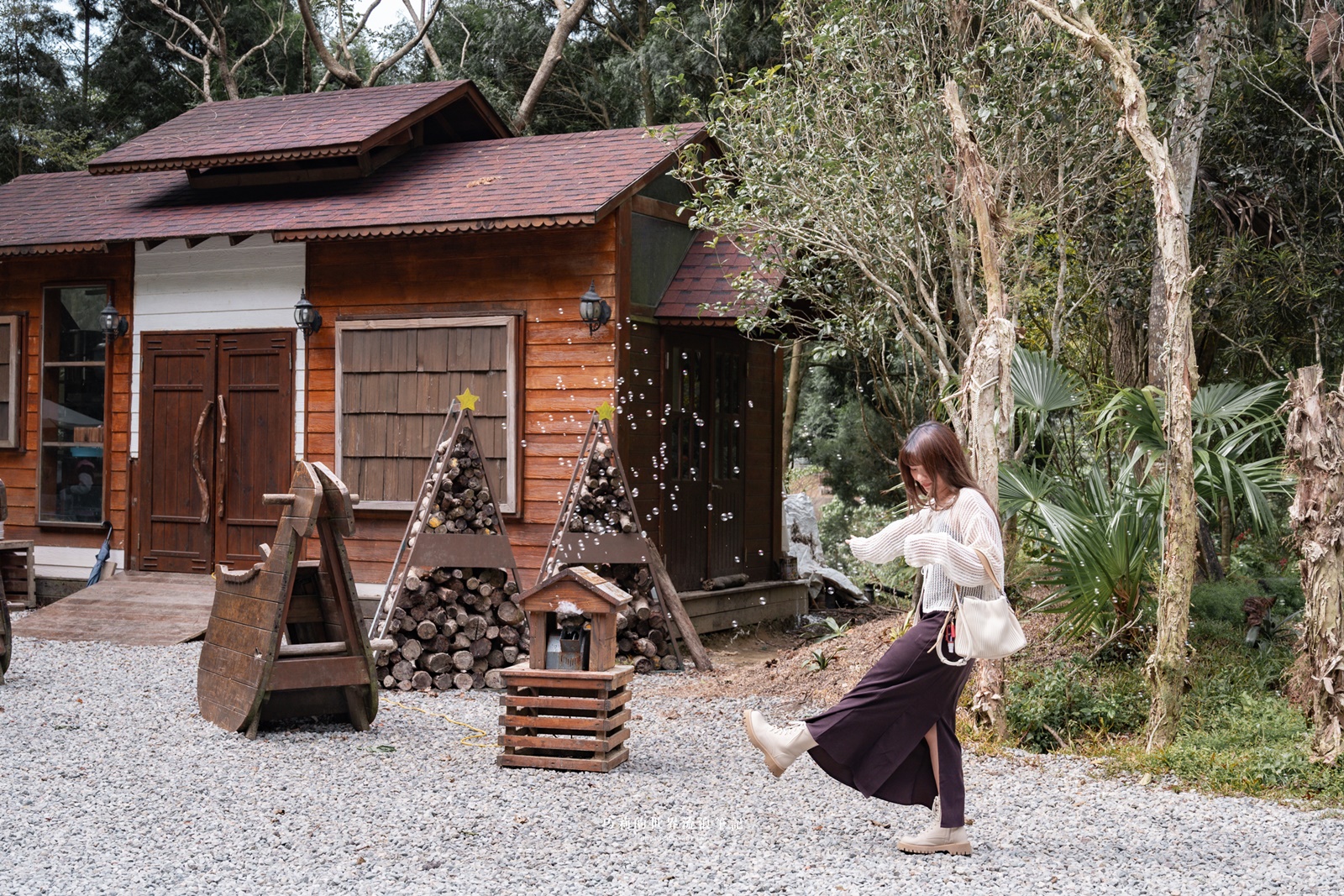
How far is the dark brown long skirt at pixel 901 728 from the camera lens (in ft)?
14.6

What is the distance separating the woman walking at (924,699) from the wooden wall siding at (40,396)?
8.47 metres

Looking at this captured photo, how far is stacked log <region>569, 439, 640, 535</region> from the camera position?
867cm

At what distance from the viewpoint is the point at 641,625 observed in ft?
29.2

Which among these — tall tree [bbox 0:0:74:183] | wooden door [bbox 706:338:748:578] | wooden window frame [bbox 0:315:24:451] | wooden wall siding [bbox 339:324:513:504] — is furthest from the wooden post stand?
tall tree [bbox 0:0:74:183]

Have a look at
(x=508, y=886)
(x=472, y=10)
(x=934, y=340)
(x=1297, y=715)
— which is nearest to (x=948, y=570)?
(x=508, y=886)

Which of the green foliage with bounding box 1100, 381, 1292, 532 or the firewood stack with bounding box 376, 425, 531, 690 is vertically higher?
the green foliage with bounding box 1100, 381, 1292, 532

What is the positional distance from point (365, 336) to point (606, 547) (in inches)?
117

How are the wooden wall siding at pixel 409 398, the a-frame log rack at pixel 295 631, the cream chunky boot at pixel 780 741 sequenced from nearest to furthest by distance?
the cream chunky boot at pixel 780 741
the a-frame log rack at pixel 295 631
the wooden wall siding at pixel 409 398

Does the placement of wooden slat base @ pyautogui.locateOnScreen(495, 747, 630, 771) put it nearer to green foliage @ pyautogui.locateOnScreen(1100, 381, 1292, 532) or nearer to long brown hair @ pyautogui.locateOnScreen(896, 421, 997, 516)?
long brown hair @ pyautogui.locateOnScreen(896, 421, 997, 516)

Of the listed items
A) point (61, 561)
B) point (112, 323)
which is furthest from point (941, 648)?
point (61, 561)

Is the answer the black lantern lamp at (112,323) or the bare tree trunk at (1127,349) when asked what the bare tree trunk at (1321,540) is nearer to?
the bare tree trunk at (1127,349)

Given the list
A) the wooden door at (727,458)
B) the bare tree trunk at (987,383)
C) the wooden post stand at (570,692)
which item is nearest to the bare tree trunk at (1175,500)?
the bare tree trunk at (987,383)

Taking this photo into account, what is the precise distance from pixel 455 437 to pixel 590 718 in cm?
316

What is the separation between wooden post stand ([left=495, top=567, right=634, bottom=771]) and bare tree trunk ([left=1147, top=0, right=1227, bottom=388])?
4665 millimetres
